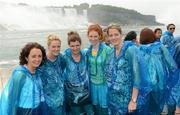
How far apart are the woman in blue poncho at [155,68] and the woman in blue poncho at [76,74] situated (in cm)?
88

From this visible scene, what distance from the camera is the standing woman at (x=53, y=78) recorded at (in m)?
4.98

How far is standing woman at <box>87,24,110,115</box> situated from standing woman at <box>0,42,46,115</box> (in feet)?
3.03

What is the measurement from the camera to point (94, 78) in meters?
5.12

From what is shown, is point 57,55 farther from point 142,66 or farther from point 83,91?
point 142,66

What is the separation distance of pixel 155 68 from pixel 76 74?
1.19 metres

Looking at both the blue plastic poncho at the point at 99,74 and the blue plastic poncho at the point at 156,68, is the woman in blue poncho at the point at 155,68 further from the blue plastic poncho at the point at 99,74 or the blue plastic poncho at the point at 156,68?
the blue plastic poncho at the point at 99,74

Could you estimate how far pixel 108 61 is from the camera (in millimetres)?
4801

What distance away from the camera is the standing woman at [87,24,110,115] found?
199 inches

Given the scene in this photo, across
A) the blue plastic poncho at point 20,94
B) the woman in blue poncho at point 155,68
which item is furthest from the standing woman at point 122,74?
the blue plastic poncho at point 20,94

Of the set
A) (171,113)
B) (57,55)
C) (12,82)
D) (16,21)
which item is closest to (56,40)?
(57,55)

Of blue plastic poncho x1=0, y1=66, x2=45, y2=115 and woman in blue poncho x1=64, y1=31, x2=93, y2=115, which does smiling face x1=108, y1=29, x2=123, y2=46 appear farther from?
blue plastic poncho x1=0, y1=66, x2=45, y2=115

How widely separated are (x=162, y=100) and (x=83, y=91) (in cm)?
126

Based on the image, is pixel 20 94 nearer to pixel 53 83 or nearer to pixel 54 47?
pixel 53 83

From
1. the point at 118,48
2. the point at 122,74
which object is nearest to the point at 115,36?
the point at 118,48
